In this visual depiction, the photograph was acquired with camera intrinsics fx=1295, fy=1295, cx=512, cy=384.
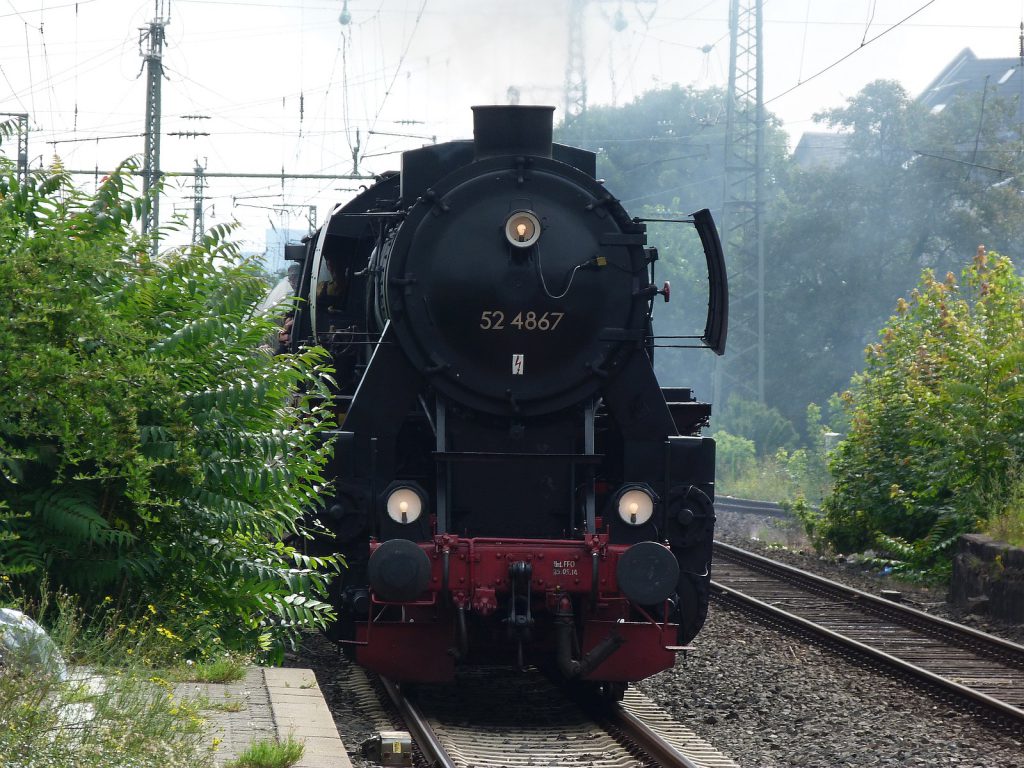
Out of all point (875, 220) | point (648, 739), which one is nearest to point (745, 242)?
point (875, 220)

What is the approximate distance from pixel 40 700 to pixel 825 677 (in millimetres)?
6351

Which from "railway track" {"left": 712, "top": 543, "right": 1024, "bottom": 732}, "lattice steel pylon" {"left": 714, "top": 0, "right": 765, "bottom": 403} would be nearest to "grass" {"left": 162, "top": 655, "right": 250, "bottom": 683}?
"railway track" {"left": 712, "top": 543, "right": 1024, "bottom": 732}

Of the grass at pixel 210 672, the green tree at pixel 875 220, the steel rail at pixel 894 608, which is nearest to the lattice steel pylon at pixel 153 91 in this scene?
the steel rail at pixel 894 608

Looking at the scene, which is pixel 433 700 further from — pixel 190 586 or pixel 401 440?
pixel 190 586

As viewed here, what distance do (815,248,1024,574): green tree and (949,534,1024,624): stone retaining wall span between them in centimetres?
112

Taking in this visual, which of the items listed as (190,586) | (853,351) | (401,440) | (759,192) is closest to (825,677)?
(401,440)

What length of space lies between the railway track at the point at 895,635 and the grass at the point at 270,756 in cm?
494

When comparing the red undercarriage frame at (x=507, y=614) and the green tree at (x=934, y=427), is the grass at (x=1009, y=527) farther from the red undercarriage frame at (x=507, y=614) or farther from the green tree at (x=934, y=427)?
the red undercarriage frame at (x=507, y=614)

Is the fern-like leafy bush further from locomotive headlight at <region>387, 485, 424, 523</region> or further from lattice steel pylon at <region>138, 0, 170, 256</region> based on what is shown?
lattice steel pylon at <region>138, 0, 170, 256</region>

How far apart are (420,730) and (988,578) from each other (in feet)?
24.5

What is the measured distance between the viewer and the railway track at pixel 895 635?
8.91 meters

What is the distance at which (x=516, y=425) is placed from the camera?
8258 millimetres

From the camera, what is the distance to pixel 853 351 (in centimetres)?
4081

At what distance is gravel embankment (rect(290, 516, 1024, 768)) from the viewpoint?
7.22 meters
